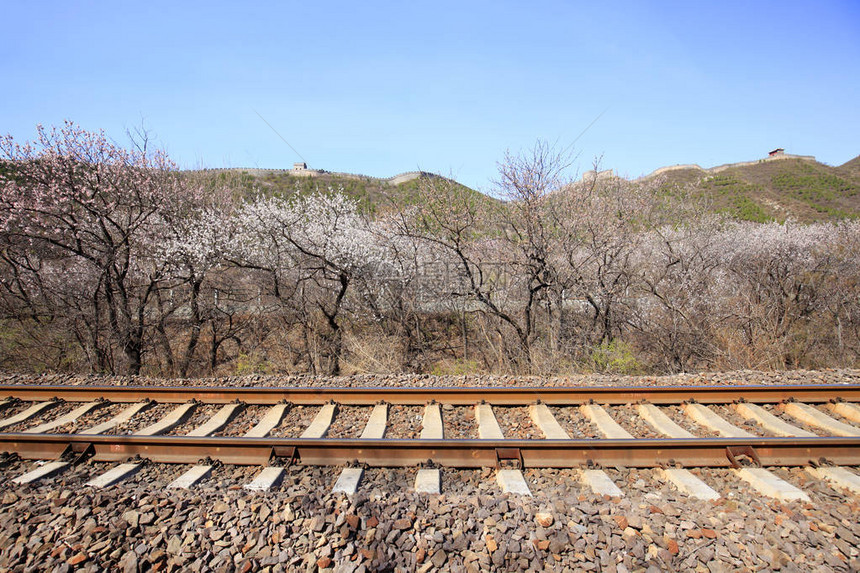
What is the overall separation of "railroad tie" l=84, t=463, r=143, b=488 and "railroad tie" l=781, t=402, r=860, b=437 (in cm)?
771

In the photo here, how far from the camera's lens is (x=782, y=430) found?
5.33 meters

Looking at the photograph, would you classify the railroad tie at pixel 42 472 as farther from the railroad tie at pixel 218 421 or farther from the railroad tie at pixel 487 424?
the railroad tie at pixel 487 424

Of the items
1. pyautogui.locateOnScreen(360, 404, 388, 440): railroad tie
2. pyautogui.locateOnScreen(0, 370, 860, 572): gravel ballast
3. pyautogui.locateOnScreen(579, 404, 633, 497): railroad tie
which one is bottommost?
pyautogui.locateOnScreen(579, 404, 633, 497): railroad tie

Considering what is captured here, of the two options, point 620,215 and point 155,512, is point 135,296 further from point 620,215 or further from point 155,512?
point 620,215

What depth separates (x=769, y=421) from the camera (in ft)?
18.2

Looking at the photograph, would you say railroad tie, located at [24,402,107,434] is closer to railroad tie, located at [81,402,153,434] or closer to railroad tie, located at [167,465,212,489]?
railroad tie, located at [81,402,153,434]

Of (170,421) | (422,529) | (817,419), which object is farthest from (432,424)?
(817,419)

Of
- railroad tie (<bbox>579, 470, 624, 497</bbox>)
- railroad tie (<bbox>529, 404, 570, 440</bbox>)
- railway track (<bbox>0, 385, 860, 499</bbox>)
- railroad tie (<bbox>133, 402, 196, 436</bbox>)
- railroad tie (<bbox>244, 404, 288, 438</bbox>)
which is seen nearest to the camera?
railroad tie (<bbox>579, 470, 624, 497</bbox>)

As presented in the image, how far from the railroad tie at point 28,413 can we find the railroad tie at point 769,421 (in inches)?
373

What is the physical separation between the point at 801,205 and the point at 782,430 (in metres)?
49.5

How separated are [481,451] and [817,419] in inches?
170

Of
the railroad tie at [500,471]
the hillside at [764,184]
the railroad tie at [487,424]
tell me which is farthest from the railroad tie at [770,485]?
the hillside at [764,184]

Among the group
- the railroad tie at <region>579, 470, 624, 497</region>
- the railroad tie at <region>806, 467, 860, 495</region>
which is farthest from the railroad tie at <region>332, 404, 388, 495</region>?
the railroad tie at <region>806, 467, 860, 495</region>

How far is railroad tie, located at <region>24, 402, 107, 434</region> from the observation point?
5.77 metres
